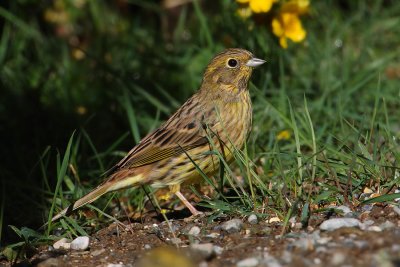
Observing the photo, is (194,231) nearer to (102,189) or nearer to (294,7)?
(102,189)

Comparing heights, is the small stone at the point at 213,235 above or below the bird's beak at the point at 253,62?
below

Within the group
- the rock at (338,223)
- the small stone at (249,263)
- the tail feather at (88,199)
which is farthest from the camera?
the tail feather at (88,199)

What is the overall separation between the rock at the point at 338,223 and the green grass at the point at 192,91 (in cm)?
16

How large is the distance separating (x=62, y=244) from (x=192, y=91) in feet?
7.56

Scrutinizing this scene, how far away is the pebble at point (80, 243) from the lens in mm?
4223

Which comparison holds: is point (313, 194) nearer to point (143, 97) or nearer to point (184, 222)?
point (184, 222)

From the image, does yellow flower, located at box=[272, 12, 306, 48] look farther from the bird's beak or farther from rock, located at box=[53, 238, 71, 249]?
rock, located at box=[53, 238, 71, 249]

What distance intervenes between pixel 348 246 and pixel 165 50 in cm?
374

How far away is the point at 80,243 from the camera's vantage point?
4238mm

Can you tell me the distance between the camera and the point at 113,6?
7.71 metres

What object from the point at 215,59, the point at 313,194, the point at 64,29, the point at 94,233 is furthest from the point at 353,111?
the point at 64,29

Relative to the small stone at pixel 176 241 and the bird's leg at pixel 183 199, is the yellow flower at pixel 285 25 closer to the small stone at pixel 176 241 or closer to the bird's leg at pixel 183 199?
the bird's leg at pixel 183 199

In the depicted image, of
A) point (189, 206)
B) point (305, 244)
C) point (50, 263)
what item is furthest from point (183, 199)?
point (305, 244)

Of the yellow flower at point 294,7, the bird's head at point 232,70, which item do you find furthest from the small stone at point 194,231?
the yellow flower at point 294,7
